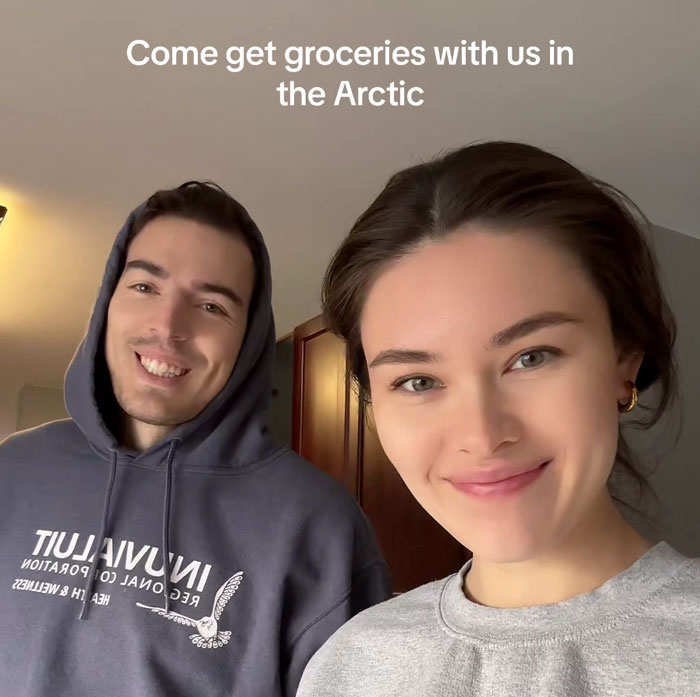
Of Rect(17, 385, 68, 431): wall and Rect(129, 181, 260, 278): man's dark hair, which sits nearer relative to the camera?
Rect(129, 181, 260, 278): man's dark hair

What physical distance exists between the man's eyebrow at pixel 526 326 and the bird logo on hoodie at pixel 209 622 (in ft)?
1.97

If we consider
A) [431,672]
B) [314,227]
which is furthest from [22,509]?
[314,227]

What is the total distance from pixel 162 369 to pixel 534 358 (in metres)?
0.71

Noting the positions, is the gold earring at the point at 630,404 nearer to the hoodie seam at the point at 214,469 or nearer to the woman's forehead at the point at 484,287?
the woman's forehead at the point at 484,287

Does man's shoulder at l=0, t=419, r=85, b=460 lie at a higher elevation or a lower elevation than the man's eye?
lower

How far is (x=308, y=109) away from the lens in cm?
201

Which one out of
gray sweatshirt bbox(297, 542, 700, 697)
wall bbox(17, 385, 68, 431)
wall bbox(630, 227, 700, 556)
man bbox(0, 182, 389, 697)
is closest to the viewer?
gray sweatshirt bbox(297, 542, 700, 697)

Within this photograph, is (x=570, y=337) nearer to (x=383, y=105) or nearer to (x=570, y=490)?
(x=570, y=490)

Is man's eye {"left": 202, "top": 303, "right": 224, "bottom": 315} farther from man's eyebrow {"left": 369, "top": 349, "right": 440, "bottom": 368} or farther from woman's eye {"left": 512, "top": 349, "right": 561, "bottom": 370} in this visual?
woman's eye {"left": 512, "top": 349, "right": 561, "bottom": 370}

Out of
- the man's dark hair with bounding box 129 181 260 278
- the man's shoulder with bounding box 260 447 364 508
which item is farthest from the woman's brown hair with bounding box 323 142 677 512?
the man's dark hair with bounding box 129 181 260 278

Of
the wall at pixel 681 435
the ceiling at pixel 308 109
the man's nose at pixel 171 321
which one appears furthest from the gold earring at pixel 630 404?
the wall at pixel 681 435

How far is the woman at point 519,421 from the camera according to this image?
2.38 ft

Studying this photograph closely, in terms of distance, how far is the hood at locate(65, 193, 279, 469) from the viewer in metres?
1.27

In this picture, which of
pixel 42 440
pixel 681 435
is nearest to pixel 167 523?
pixel 42 440
